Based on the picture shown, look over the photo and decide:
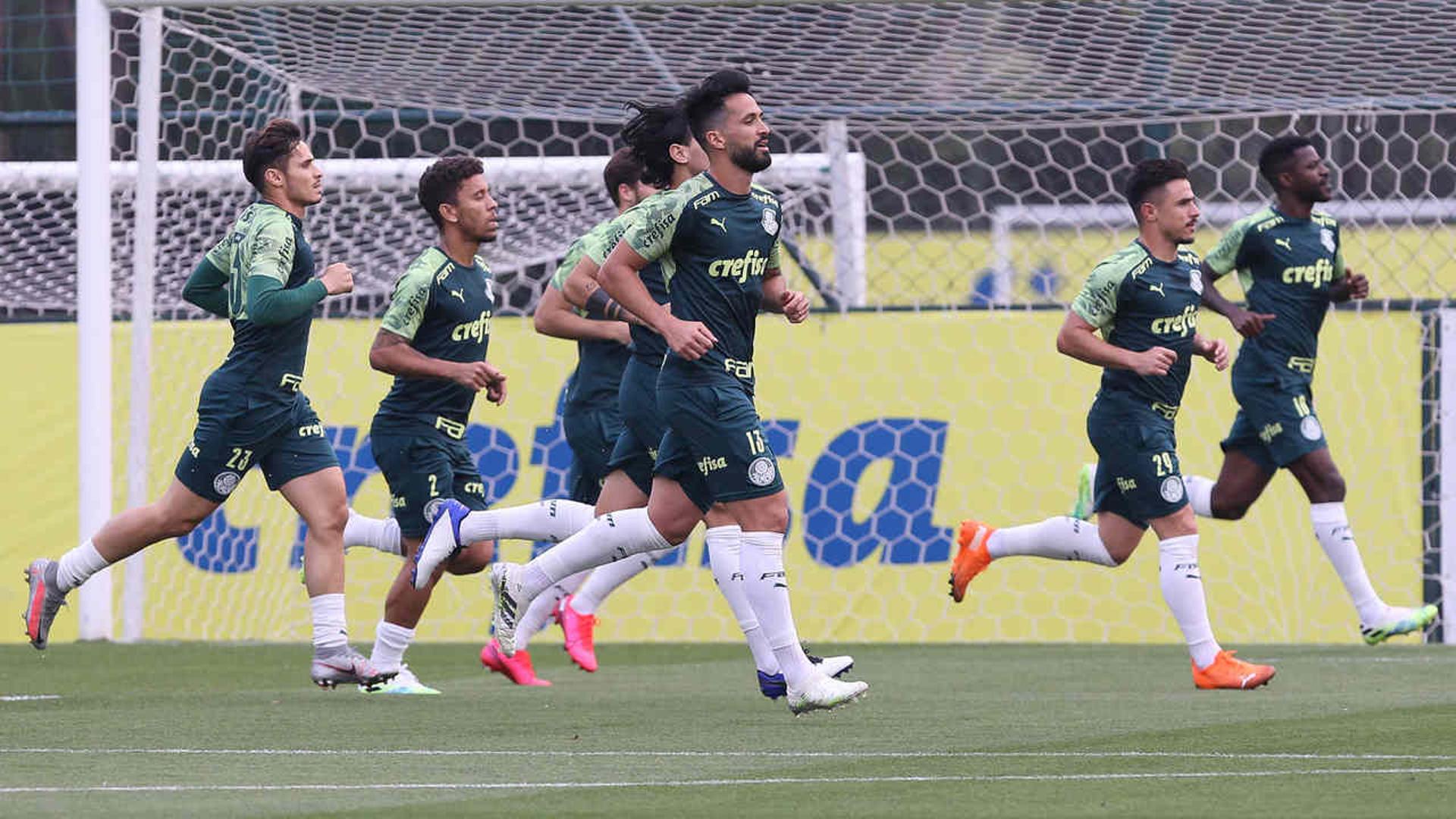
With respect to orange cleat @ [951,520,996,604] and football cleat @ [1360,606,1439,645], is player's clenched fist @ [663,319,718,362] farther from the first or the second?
football cleat @ [1360,606,1439,645]

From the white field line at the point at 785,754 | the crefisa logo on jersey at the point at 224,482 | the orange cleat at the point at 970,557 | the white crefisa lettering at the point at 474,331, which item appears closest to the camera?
the white field line at the point at 785,754

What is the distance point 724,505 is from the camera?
7.11 m

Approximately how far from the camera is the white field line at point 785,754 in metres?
5.71

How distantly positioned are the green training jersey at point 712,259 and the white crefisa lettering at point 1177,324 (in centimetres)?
207

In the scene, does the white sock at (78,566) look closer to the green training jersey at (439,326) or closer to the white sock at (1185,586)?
the green training jersey at (439,326)

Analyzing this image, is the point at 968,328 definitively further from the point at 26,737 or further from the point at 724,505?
the point at 26,737

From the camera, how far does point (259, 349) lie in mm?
8000

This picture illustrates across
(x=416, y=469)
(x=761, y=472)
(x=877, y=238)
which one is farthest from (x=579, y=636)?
(x=877, y=238)

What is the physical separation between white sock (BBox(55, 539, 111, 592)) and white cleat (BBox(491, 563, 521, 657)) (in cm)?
145

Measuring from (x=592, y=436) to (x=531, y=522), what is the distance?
35.5 inches

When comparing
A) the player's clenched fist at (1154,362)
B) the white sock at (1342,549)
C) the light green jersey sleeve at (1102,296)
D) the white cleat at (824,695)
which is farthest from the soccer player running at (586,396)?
the white sock at (1342,549)

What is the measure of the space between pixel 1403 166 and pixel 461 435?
551cm

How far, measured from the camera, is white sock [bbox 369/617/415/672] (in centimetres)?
842

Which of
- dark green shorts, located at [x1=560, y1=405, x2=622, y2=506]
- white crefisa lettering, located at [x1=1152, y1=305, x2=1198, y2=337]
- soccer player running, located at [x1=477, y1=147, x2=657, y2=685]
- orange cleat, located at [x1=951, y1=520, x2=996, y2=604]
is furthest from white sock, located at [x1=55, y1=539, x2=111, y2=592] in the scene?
white crefisa lettering, located at [x1=1152, y1=305, x2=1198, y2=337]
